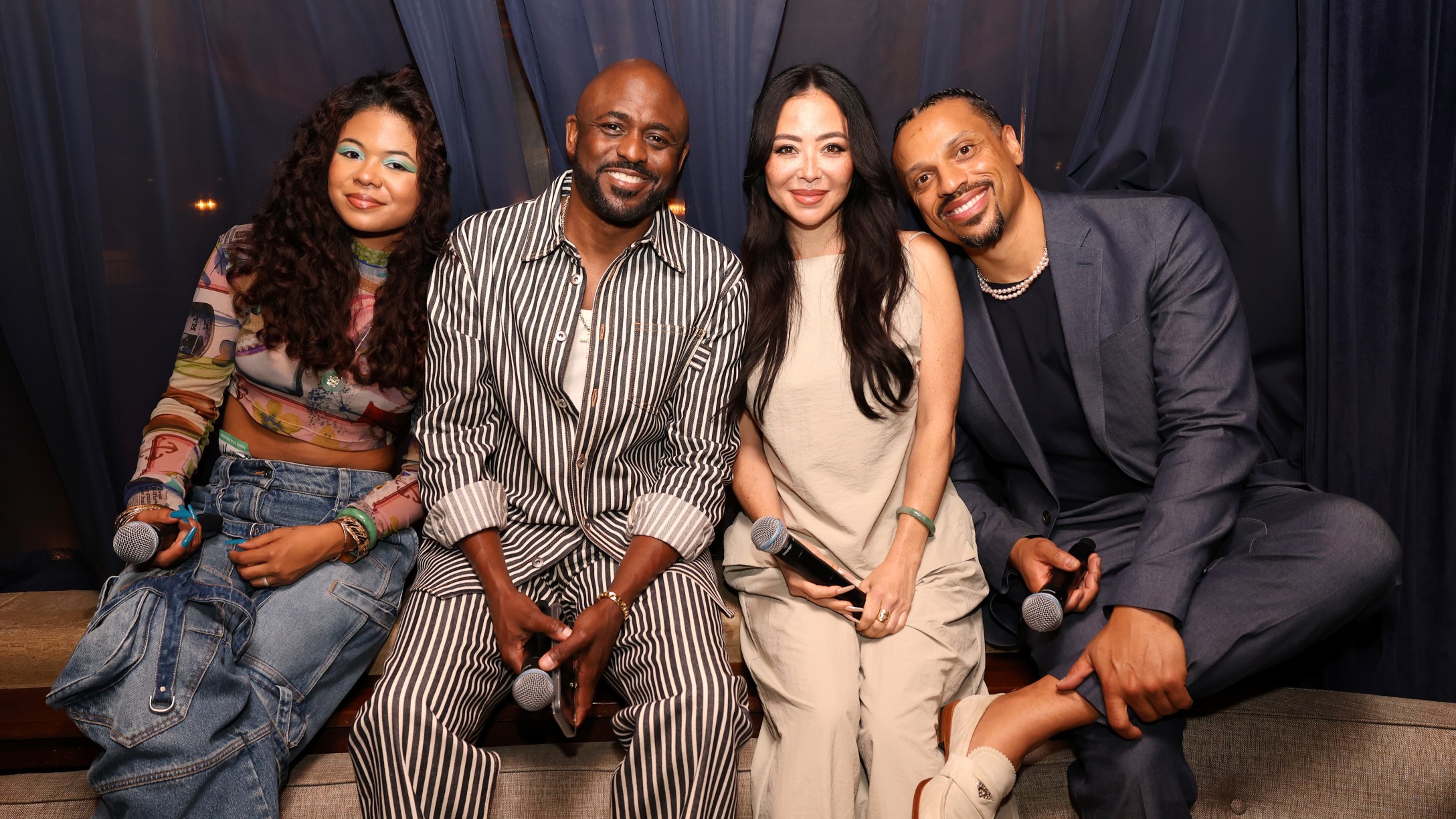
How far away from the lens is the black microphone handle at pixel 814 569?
154cm

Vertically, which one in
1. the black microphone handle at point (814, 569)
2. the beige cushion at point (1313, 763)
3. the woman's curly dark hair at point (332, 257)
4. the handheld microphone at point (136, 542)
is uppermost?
the woman's curly dark hair at point (332, 257)

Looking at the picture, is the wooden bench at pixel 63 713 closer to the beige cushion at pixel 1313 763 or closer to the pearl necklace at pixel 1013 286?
the beige cushion at pixel 1313 763

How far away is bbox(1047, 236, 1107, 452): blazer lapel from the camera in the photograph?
5.76 ft

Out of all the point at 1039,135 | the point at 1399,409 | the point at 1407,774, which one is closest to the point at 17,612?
the point at 1039,135

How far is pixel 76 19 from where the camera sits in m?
1.90

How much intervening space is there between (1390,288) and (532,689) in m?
2.00

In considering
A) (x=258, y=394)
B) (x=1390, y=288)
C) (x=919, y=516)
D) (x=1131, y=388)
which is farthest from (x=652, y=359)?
(x=1390, y=288)

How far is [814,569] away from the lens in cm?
160

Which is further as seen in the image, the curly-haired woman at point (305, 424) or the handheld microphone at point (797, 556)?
the curly-haired woman at point (305, 424)

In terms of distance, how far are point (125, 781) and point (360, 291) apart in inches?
39.1

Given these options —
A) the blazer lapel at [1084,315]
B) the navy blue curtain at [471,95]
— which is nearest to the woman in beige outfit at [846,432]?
the blazer lapel at [1084,315]

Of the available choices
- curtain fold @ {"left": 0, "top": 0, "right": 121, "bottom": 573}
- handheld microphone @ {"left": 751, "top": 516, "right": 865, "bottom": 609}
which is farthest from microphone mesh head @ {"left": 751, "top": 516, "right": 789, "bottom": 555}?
curtain fold @ {"left": 0, "top": 0, "right": 121, "bottom": 573}

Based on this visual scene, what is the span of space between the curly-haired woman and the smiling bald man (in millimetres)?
139

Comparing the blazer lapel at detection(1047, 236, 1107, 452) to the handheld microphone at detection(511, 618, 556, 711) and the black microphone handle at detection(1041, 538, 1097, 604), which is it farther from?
the handheld microphone at detection(511, 618, 556, 711)
